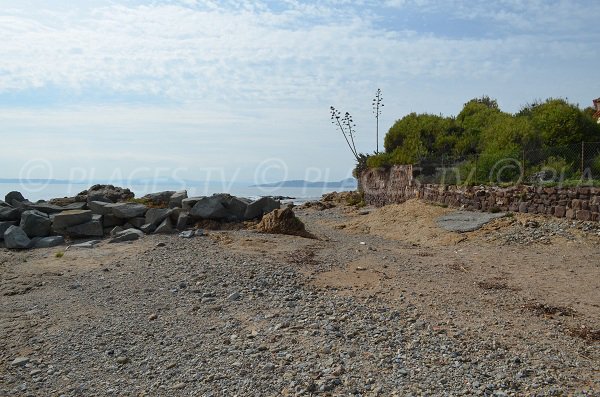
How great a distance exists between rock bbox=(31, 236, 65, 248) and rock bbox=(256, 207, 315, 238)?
4446 millimetres

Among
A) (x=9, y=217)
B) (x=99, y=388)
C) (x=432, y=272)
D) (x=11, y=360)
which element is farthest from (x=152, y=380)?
(x=9, y=217)

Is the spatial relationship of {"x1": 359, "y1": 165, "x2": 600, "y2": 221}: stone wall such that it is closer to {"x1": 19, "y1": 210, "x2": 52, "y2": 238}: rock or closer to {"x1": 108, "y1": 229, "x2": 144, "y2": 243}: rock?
{"x1": 108, "y1": 229, "x2": 144, "y2": 243}: rock

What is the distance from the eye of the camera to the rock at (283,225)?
41.2 ft

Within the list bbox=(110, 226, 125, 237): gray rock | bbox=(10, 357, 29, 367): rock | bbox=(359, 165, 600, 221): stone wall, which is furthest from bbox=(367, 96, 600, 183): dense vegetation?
bbox=(10, 357, 29, 367): rock

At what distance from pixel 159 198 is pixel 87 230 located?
3787mm

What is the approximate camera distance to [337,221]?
18438 mm

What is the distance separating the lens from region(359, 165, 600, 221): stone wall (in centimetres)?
1155

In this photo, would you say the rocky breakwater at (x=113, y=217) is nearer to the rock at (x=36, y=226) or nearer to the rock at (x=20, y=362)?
the rock at (x=36, y=226)

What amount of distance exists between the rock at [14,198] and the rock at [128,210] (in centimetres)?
414

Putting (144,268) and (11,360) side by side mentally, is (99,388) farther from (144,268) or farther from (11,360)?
(144,268)

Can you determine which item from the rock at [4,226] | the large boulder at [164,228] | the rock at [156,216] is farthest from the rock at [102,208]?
the rock at [4,226]

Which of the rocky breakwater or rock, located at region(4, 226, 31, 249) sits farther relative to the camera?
the rocky breakwater

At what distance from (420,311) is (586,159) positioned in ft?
32.2

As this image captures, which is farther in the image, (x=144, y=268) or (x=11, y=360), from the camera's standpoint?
(x=144, y=268)
